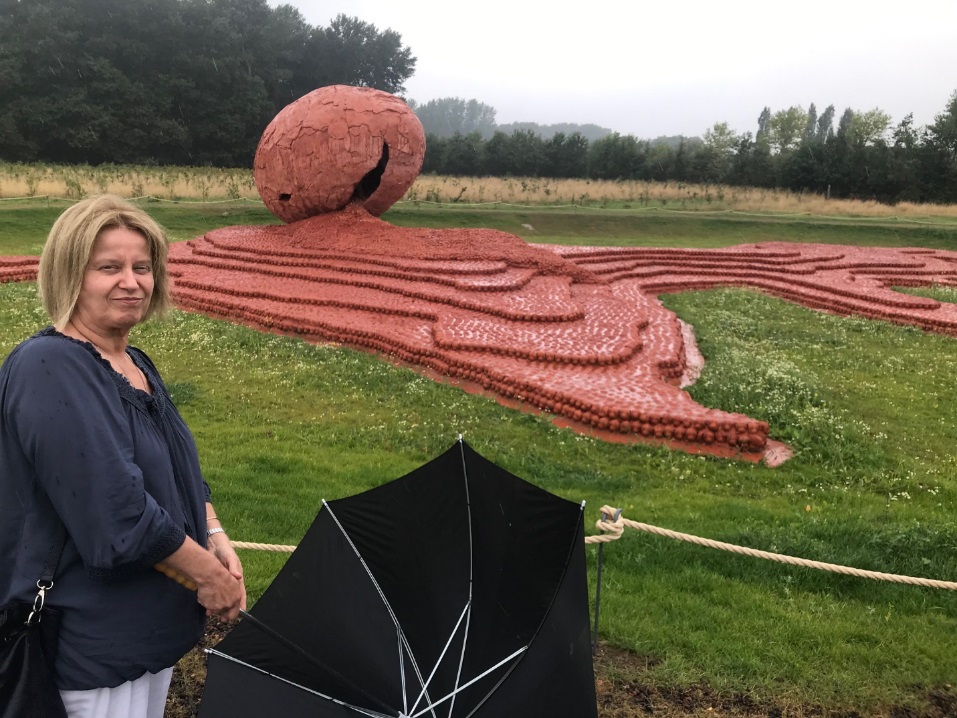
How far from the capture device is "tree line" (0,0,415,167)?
3028 cm

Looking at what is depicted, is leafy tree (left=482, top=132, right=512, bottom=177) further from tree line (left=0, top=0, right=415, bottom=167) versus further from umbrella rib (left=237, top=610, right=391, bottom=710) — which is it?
umbrella rib (left=237, top=610, right=391, bottom=710)

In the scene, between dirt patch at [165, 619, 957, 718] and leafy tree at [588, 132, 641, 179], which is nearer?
dirt patch at [165, 619, 957, 718]

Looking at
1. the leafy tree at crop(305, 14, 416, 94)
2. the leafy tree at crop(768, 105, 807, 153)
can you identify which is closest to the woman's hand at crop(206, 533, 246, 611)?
the leafy tree at crop(305, 14, 416, 94)

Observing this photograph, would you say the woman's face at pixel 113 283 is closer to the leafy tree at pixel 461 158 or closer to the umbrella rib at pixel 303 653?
the umbrella rib at pixel 303 653

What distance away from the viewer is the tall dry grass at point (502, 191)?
2070 cm

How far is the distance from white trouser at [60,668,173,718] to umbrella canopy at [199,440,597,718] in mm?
150

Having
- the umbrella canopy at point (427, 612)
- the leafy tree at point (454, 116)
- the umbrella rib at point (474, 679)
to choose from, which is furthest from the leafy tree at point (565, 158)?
the leafy tree at point (454, 116)

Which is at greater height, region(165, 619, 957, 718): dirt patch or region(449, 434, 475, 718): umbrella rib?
region(449, 434, 475, 718): umbrella rib

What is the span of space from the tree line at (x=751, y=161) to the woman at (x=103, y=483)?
118 ft

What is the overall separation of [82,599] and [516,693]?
40.5 inches

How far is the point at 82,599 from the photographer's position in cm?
158

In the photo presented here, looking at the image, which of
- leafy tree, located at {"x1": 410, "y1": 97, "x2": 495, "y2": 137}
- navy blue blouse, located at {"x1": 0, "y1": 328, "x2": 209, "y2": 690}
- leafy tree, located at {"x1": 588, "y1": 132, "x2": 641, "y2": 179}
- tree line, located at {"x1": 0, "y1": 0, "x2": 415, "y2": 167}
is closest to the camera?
navy blue blouse, located at {"x1": 0, "y1": 328, "x2": 209, "y2": 690}

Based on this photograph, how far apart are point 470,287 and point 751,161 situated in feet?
94.1

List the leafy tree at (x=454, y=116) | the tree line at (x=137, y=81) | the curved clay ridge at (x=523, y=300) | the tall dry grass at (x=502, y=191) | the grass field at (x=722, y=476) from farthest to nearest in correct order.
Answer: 1. the leafy tree at (x=454, y=116)
2. the tree line at (x=137, y=81)
3. the tall dry grass at (x=502, y=191)
4. the curved clay ridge at (x=523, y=300)
5. the grass field at (x=722, y=476)
